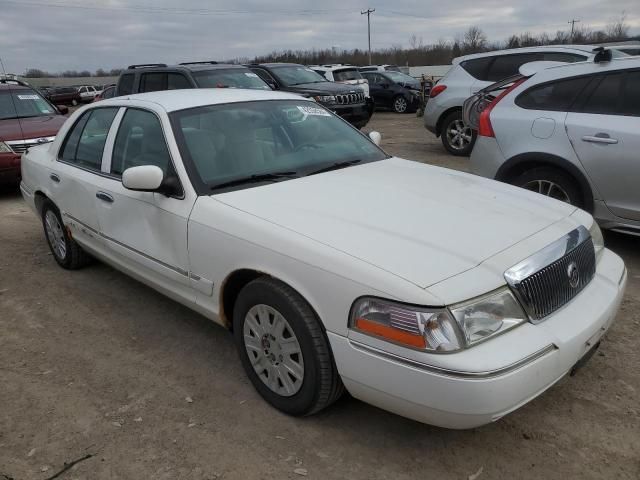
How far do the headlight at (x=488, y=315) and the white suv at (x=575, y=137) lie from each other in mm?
2741

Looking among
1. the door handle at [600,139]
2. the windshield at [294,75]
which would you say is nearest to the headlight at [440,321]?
the door handle at [600,139]

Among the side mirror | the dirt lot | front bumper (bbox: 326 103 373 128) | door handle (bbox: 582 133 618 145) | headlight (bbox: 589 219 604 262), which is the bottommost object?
the dirt lot

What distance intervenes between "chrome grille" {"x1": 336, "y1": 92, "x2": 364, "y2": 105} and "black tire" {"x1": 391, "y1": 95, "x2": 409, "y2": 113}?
266 inches

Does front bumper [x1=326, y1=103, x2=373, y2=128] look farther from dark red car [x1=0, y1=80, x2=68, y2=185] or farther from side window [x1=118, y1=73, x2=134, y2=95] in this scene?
dark red car [x1=0, y1=80, x2=68, y2=185]

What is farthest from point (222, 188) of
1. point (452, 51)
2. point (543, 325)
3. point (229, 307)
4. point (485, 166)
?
point (452, 51)

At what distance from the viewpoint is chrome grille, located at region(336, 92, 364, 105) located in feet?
39.6

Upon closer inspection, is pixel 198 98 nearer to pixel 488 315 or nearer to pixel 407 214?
pixel 407 214

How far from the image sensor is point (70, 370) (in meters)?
3.47

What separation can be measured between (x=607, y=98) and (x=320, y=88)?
26.9 ft

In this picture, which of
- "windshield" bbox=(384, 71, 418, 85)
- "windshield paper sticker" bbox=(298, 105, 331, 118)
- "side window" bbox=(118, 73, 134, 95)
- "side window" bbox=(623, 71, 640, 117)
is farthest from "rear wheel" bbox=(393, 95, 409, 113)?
"windshield paper sticker" bbox=(298, 105, 331, 118)

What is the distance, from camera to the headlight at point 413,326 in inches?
88.0

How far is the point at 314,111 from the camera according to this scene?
4.18m

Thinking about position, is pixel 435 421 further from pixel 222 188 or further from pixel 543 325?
pixel 222 188

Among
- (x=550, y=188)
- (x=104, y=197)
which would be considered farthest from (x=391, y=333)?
(x=550, y=188)
